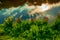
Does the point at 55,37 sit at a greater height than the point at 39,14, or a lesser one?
lesser

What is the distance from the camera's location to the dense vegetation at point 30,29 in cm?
274

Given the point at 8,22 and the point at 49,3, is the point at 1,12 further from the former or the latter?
the point at 49,3

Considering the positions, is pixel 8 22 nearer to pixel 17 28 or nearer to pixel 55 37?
pixel 17 28

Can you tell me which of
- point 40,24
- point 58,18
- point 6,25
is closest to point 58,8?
point 58,18

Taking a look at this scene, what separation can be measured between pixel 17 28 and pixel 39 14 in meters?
0.34

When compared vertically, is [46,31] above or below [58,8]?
below

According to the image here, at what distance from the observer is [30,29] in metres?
2.80

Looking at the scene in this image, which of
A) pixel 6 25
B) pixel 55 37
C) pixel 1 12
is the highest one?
pixel 1 12

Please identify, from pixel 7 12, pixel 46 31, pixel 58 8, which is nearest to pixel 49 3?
pixel 58 8

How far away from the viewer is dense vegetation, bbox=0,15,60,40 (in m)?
2.74

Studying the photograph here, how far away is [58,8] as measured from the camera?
2.81 meters

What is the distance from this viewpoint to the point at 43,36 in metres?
2.75

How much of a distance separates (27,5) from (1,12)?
0.36 m

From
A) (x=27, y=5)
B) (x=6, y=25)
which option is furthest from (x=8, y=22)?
(x=27, y=5)
